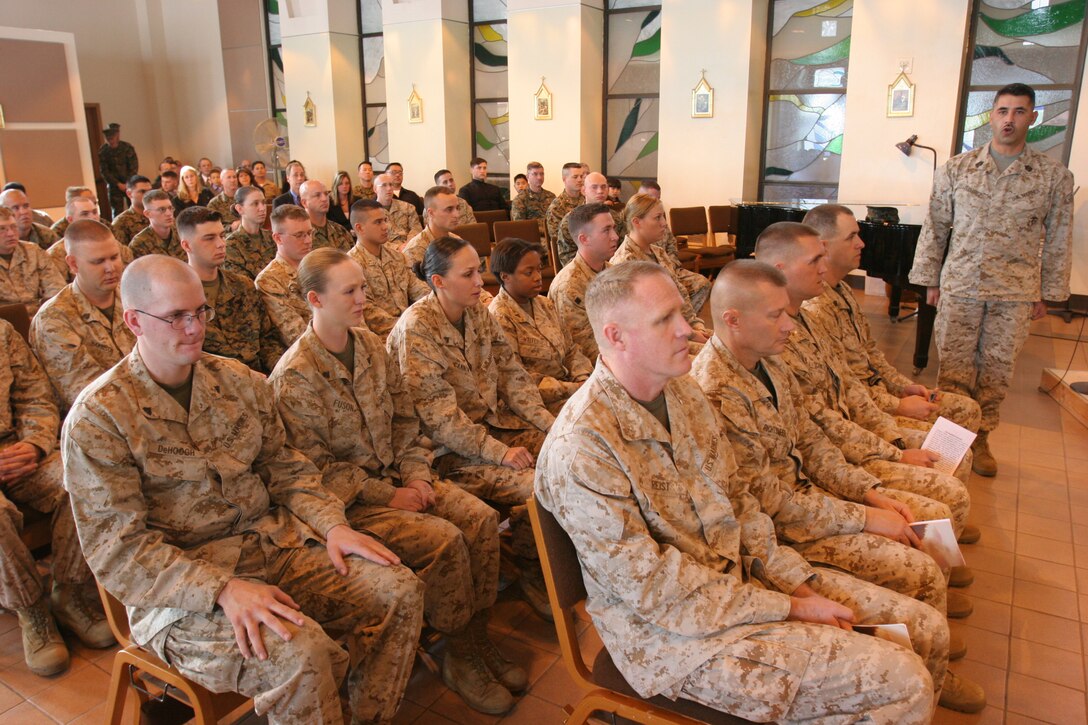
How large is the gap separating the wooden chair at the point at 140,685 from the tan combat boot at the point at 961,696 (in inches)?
78.1

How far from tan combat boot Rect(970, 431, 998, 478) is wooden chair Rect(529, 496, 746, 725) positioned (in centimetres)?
298

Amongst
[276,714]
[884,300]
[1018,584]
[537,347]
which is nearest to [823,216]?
[537,347]

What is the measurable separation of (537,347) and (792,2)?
25.7ft

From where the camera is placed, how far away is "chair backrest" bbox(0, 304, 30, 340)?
319cm

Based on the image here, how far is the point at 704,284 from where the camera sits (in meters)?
5.11

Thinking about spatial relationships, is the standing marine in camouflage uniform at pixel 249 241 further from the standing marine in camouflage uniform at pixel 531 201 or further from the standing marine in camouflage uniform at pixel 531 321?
the standing marine in camouflage uniform at pixel 531 201

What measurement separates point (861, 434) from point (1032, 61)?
722 centimetres

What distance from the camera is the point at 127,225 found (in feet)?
21.8

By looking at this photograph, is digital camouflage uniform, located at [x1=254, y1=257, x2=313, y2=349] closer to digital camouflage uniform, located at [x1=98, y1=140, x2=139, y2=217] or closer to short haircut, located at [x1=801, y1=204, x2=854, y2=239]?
short haircut, located at [x1=801, y1=204, x2=854, y2=239]

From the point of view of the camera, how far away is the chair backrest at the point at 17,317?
3193 millimetres

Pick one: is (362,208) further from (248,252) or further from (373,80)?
(373,80)

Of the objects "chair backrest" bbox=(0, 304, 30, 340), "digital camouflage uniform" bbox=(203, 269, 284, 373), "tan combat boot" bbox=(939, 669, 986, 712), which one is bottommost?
"tan combat boot" bbox=(939, 669, 986, 712)

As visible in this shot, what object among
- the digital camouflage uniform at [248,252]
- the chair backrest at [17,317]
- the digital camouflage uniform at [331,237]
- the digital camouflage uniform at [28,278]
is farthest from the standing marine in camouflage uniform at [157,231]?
the chair backrest at [17,317]

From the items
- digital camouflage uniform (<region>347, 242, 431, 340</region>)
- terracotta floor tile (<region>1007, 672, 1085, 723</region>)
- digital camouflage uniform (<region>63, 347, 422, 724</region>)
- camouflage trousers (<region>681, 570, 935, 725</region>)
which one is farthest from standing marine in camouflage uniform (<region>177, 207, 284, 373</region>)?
terracotta floor tile (<region>1007, 672, 1085, 723</region>)
